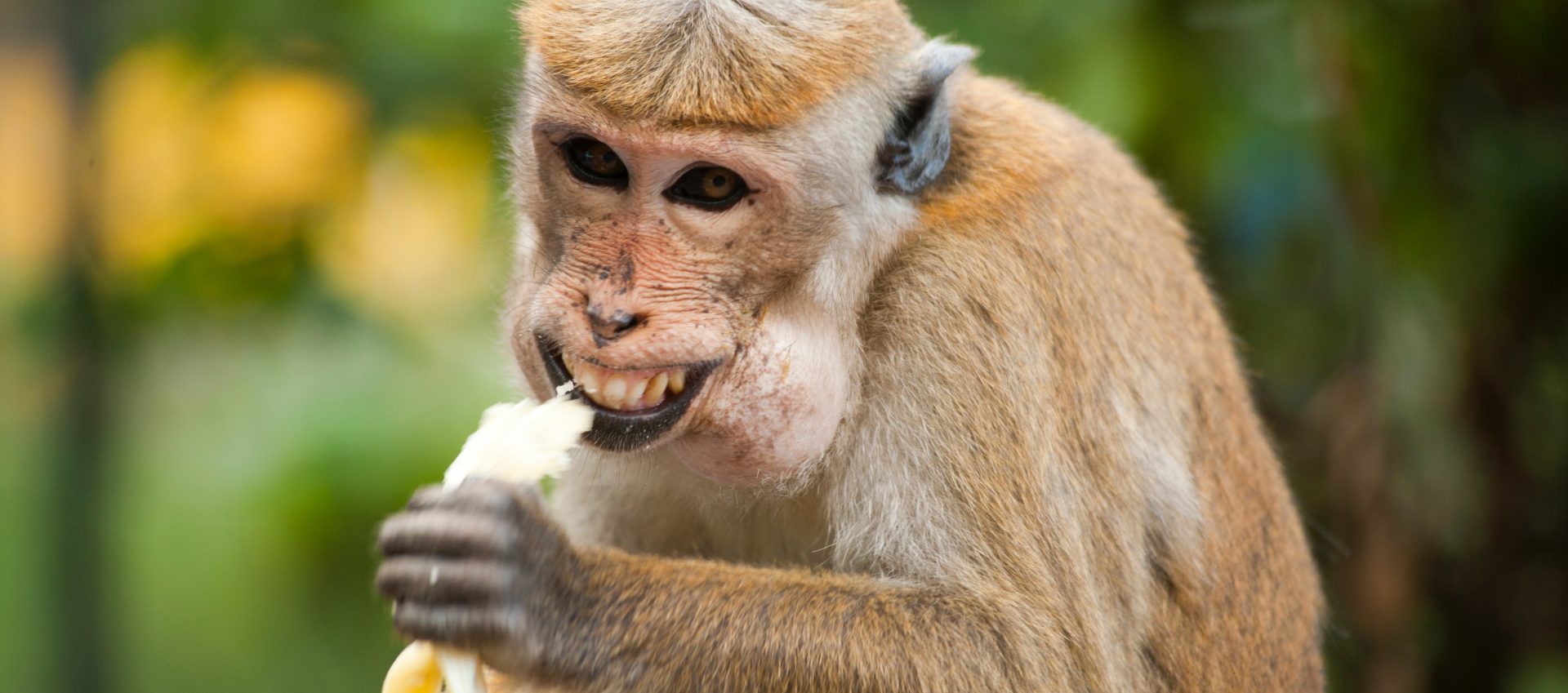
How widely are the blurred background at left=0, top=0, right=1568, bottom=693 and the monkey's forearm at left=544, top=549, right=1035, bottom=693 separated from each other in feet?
9.19

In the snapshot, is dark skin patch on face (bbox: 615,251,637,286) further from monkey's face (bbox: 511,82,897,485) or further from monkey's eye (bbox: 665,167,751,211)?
monkey's eye (bbox: 665,167,751,211)

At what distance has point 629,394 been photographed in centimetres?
354

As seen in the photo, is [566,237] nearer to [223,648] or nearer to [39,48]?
[39,48]

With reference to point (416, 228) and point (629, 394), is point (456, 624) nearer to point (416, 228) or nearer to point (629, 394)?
point (629, 394)

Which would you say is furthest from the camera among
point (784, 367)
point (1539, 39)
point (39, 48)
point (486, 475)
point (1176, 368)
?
point (1539, 39)

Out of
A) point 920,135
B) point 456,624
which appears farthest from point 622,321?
point 920,135

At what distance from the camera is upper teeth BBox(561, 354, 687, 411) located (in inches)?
138

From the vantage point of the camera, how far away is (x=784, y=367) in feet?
12.1

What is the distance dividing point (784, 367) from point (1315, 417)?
13.4 ft

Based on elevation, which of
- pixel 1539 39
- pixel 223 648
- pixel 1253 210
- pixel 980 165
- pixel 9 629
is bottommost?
pixel 223 648

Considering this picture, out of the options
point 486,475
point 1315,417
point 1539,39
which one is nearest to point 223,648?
point 486,475

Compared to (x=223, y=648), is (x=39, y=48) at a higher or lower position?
higher

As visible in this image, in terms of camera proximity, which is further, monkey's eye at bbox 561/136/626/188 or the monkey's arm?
monkey's eye at bbox 561/136/626/188

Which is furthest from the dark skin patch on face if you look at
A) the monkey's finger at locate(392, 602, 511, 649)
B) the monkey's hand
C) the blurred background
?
the blurred background
